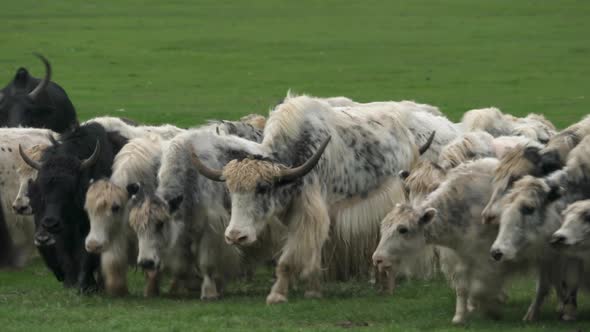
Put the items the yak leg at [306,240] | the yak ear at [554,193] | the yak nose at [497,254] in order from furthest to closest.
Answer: the yak leg at [306,240] → the yak ear at [554,193] → the yak nose at [497,254]

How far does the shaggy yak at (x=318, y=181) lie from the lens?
8.46 metres

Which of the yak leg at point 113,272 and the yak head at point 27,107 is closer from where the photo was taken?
the yak leg at point 113,272

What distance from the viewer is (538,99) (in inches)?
859

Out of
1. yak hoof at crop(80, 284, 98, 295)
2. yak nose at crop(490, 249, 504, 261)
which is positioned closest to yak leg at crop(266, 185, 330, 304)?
yak hoof at crop(80, 284, 98, 295)

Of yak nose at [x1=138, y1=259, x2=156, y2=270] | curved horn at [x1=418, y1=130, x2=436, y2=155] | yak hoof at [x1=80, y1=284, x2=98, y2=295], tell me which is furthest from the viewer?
curved horn at [x1=418, y1=130, x2=436, y2=155]

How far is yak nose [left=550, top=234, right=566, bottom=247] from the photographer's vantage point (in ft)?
23.2

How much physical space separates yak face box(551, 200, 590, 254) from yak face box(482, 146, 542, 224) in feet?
1.33

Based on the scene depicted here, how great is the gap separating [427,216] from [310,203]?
55.1 inches

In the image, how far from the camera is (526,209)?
24.1ft

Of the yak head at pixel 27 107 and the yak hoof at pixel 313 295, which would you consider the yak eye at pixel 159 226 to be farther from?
the yak head at pixel 27 107

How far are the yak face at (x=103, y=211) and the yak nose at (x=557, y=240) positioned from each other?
302 centimetres

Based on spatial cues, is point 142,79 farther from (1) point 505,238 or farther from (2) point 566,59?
(1) point 505,238

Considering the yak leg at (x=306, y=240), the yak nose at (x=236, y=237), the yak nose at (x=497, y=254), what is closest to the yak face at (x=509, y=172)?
the yak nose at (x=497, y=254)

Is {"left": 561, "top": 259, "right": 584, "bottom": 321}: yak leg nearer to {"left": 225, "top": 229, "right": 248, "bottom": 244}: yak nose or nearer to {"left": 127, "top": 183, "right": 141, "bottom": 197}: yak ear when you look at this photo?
{"left": 225, "top": 229, "right": 248, "bottom": 244}: yak nose
